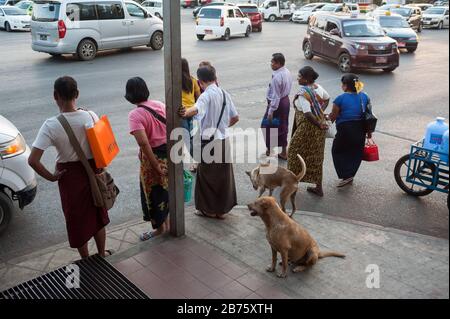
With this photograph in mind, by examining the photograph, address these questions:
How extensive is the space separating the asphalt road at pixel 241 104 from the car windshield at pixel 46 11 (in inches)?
54.6

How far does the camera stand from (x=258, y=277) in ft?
13.9

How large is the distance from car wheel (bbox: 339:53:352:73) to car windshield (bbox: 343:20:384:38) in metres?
0.87

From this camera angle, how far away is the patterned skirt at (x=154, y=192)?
15.1 ft

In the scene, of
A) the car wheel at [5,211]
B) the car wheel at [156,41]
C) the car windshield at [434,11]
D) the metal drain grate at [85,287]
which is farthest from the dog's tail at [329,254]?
the car windshield at [434,11]

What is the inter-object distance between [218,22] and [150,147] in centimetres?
1854

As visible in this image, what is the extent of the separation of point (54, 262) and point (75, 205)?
3.01 ft

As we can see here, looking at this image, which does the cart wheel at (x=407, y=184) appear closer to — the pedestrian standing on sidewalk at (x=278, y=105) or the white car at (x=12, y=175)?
the pedestrian standing on sidewalk at (x=278, y=105)

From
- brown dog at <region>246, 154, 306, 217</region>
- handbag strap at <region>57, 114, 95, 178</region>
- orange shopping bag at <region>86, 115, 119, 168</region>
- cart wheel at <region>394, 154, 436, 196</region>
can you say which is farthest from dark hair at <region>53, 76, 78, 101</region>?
cart wheel at <region>394, 154, 436, 196</region>

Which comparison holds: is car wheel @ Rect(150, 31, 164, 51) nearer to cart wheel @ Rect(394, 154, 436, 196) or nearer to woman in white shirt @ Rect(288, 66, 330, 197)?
woman in white shirt @ Rect(288, 66, 330, 197)

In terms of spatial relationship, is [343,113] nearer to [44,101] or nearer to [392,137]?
[392,137]

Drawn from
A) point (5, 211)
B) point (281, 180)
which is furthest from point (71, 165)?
point (281, 180)

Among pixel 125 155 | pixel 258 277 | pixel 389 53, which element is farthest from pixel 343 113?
pixel 389 53

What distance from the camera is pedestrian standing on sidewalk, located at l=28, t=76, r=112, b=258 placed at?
12.6 feet

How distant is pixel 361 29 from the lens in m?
16.2
